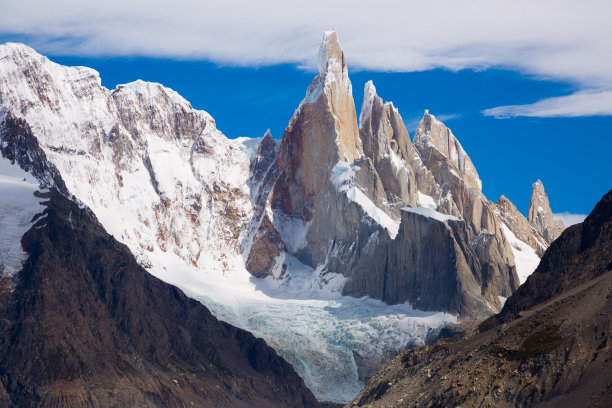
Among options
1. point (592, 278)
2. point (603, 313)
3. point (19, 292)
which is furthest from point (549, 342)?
point (19, 292)

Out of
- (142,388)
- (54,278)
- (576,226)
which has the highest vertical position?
(576,226)

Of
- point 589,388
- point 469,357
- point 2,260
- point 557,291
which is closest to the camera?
point 589,388

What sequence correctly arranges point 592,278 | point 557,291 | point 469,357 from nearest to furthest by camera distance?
A: point 469,357, point 592,278, point 557,291

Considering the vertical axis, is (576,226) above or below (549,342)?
above

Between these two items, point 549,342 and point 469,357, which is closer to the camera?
point 549,342

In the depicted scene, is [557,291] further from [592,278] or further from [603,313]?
[603,313]

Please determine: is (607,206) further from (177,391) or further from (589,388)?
→ (177,391)
